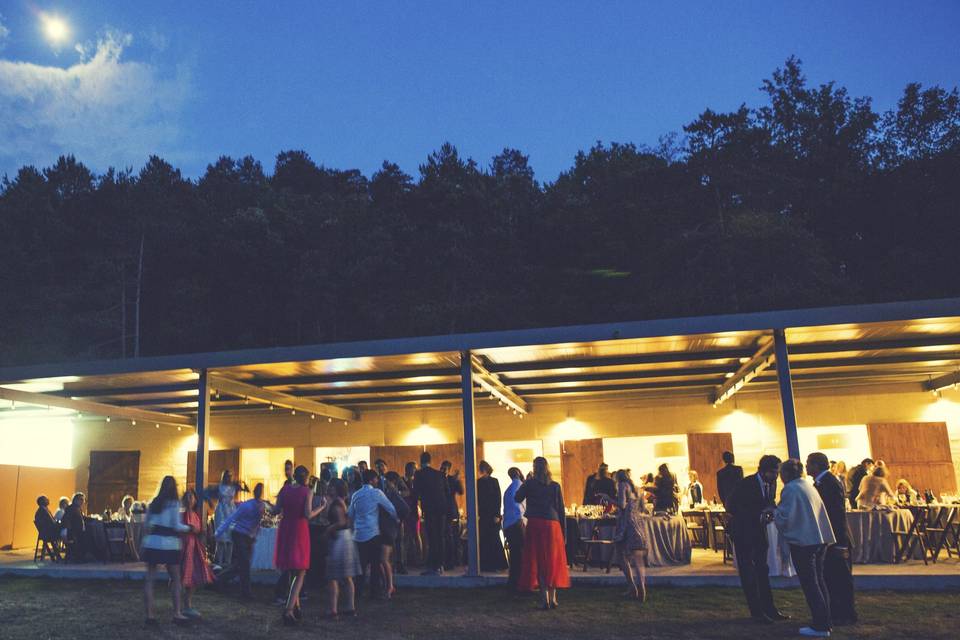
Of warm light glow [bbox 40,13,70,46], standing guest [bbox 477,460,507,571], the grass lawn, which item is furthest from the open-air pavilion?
warm light glow [bbox 40,13,70,46]

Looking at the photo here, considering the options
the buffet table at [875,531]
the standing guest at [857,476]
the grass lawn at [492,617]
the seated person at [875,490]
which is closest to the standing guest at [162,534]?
the grass lawn at [492,617]

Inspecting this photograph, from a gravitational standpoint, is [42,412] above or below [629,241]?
below

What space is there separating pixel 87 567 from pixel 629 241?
682 inches

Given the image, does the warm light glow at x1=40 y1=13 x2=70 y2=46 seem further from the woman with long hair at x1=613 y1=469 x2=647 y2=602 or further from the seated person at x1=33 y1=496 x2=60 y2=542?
the woman with long hair at x1=613 y1=469 x2=647 y2=602

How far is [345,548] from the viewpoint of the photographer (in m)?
6.61

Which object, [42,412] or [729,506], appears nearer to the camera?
[729,506]

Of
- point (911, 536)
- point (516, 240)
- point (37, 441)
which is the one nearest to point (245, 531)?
point (911, 536)

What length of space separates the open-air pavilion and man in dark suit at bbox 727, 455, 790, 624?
2085 mm

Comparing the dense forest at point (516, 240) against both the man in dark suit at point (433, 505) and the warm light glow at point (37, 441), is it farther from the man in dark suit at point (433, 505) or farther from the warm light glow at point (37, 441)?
the man in dark suit at point (433, 505)

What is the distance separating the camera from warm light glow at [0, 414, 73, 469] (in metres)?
15.5

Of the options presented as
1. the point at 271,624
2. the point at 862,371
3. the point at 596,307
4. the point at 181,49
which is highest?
the point at 181,49

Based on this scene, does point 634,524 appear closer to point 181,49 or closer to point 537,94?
point 537,94

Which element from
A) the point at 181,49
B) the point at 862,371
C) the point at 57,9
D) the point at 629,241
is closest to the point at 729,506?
the point at 862,371

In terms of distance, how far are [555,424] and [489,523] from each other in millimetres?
5939
